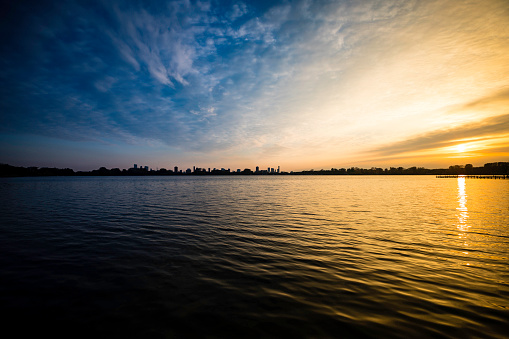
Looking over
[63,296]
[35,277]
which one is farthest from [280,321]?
[35,277]

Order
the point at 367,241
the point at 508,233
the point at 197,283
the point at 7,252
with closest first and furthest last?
1. the point at 197,283
2. the point at 7,252
3. the point at 367,241
4. the point at 508,233

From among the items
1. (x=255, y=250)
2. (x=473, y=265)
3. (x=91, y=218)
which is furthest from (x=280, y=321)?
(x=91, y=218)

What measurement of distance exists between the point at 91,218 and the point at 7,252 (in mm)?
11387

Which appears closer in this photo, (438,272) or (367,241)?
(438,272)

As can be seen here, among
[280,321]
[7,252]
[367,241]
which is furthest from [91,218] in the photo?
[367,241]

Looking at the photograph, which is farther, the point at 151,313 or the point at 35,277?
the point at 35,277

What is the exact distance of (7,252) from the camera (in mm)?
12992

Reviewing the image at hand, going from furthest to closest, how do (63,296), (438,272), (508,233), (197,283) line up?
(508,233) < (438,272) < (197,283) < (63,296)

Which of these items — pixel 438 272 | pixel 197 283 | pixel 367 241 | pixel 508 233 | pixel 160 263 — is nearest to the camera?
pixel 197 283

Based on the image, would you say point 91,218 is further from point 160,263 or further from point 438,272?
point 438,272

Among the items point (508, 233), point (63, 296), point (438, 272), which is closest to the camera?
point (63, 296)

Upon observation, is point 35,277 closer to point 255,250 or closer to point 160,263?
point 160,263

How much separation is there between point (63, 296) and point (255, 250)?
919 cm

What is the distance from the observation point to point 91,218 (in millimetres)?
23891
